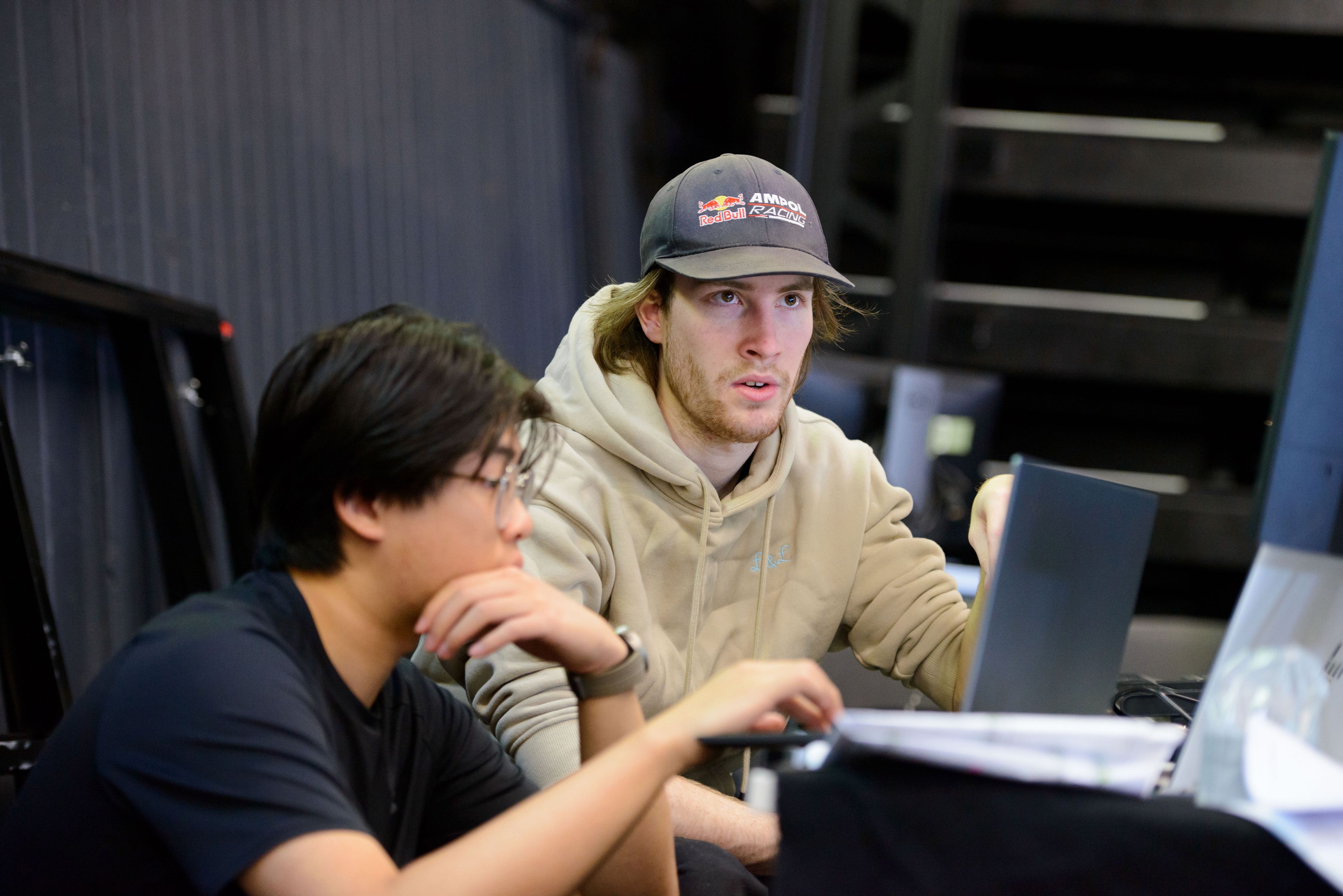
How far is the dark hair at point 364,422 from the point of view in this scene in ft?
2.91

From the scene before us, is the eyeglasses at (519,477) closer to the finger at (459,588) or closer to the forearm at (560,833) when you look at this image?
the finger at (459,588)

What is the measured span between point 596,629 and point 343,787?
249mm

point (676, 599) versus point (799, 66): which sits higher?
point (799, 66)

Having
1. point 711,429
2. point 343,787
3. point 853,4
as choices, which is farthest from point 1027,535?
point 853,4

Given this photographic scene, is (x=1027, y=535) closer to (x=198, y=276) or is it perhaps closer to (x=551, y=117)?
(x=198, y=276)

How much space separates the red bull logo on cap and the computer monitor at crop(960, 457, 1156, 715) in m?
0.65

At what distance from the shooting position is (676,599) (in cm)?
150

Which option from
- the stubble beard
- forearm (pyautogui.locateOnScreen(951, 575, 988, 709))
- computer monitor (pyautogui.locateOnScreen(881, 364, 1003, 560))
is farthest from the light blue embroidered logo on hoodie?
computer monitor (pyautogui.locateOnScreen(881, 364, 1003, 560))

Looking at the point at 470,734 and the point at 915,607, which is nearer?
the point at 470,734

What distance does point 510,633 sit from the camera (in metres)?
0.90

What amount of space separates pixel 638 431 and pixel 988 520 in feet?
1.51

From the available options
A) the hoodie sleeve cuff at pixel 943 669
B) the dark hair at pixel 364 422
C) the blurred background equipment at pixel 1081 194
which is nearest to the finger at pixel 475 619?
the dark hair at pixel 364 422

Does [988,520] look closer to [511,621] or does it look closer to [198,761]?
[511,621]

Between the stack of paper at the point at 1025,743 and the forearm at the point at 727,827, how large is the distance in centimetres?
63
